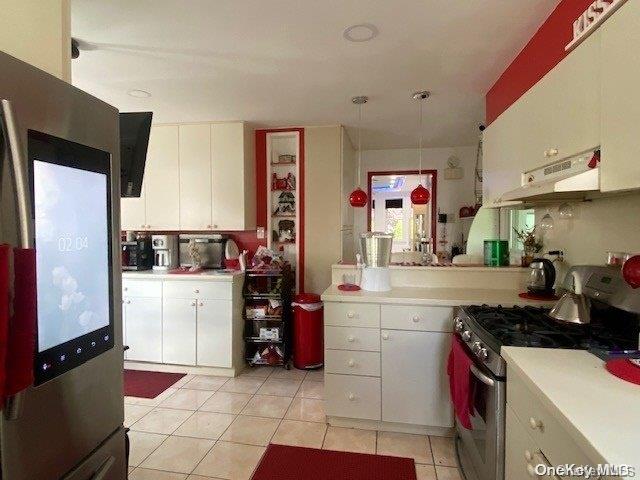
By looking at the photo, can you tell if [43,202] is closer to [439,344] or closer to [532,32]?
[439,344]

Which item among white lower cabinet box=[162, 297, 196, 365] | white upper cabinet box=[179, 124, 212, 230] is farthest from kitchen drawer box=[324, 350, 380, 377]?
white upper cabinet box=[179, 124, 212, 230]

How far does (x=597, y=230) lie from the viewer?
168 cm

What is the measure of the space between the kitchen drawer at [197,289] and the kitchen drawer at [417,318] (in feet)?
5.12

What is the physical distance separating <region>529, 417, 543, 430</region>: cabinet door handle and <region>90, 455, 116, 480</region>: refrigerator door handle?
4.17 ft

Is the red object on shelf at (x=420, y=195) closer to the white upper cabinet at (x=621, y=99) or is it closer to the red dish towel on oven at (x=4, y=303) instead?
the white upper cabinet at (x=621, y=99)

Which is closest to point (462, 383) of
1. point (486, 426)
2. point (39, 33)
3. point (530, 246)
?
point (486, 426)

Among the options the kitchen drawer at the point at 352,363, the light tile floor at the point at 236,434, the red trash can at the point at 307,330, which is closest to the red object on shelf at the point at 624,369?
the light tile floor at the point at 236,434

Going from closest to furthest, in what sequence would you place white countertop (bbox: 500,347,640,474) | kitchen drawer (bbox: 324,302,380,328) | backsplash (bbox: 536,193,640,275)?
1. white countertop (bbox: 500,347,640,474)
2. backsplash (bbox: 536,193,640,275)
3. kitchen drawer (bbox: 324,302,380,328)

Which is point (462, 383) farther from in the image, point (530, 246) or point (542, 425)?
point (530, 246)

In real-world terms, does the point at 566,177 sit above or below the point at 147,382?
above

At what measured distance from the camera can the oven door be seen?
131 centimetres

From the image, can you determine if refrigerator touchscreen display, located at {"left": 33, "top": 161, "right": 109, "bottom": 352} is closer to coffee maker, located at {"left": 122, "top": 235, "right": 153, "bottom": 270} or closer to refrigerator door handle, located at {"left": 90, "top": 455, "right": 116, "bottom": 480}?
refrigerator door handle, located at {"left": 90, "top": 455, "right": 116, "bottom": 480}

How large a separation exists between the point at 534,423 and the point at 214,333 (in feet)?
8.72

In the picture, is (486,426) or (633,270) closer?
(633,270)
